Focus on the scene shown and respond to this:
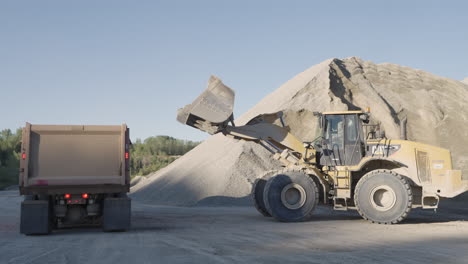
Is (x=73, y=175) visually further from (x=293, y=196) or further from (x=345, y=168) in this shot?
(x=345, y=168)

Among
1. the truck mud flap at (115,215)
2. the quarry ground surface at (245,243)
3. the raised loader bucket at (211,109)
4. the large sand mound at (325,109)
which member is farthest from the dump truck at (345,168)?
the large sand mound at (325,109)

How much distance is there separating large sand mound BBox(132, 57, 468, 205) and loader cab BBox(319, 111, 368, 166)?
942cm

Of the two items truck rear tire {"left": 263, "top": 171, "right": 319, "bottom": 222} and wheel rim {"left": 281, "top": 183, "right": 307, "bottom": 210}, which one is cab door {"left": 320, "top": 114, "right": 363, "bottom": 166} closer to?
truck rear tire {"left": 263, "top": 171, "right": 319, "bottom": 222}

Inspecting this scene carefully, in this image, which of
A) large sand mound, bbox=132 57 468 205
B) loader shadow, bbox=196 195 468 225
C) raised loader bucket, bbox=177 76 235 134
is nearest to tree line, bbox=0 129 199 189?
large sand mound, bbox=132 57 468 205

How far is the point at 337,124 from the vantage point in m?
16.6

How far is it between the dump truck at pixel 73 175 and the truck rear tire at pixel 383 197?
22.7 ft

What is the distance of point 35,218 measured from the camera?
12.4 m

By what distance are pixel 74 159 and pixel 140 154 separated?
57.3 metres

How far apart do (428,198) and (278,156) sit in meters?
4.82

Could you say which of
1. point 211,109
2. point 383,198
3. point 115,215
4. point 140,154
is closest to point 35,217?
point 115,215

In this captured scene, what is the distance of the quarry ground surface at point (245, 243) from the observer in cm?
890

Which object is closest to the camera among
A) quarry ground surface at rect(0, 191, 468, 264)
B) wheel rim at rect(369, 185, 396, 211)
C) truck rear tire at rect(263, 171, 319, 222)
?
quarry ground surface at rect(0, 191, 468, 264)

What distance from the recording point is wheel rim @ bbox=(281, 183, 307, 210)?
15898mm

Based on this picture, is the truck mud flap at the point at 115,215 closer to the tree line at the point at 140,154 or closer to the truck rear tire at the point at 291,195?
the truck rear tire at the point at 291,195
